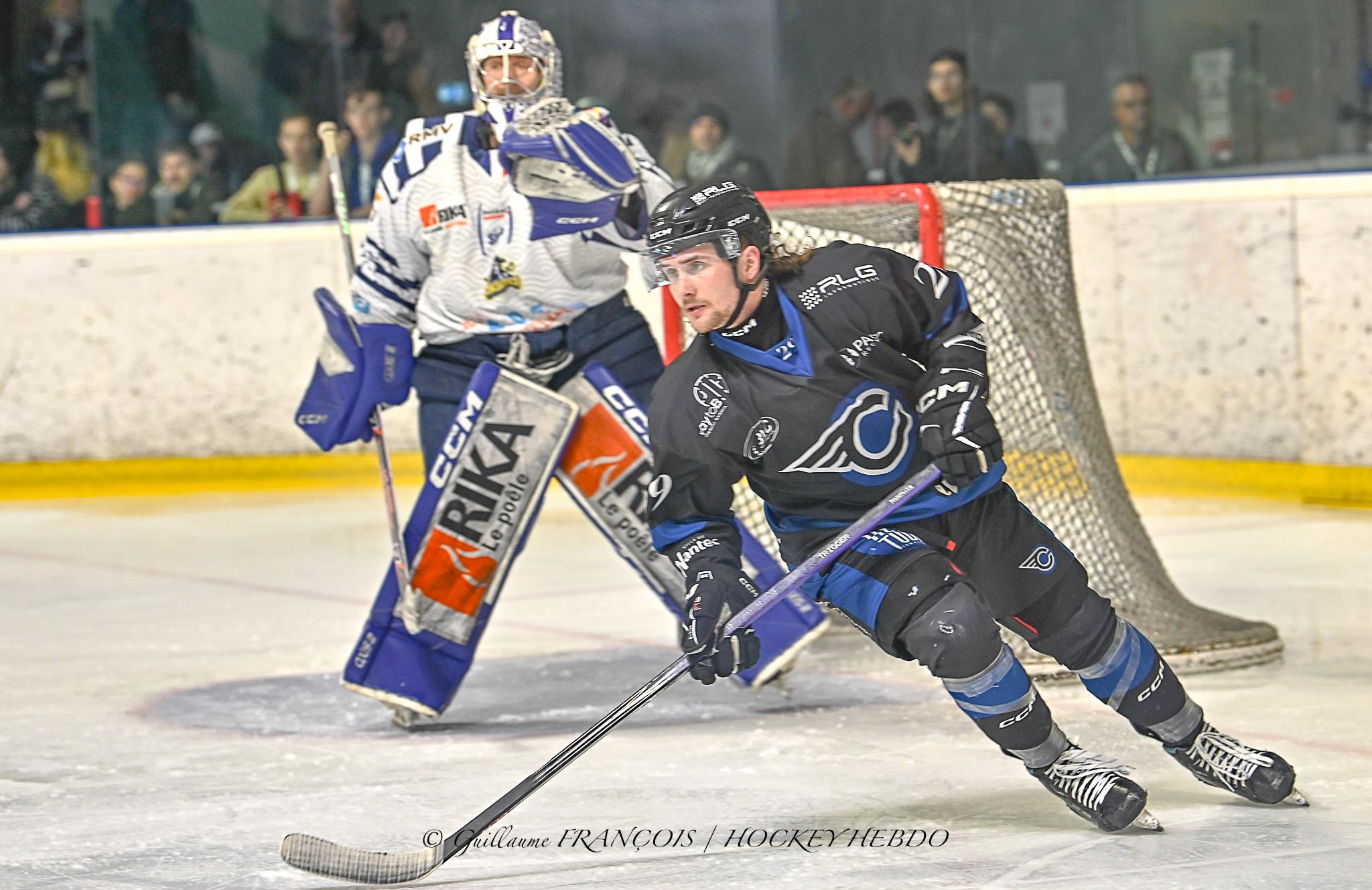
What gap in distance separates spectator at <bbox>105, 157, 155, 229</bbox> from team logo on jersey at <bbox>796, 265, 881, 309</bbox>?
5.82 metres

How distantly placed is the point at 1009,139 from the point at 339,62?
2.70 m

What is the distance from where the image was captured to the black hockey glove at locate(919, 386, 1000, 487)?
120 inches

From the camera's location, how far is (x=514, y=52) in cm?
421

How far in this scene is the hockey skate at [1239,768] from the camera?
128 inches

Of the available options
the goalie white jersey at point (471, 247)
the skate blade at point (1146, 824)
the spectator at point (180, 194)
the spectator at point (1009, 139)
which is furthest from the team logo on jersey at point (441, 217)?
the spectator at point (180, 194)

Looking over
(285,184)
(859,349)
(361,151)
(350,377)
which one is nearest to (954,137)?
(361,151)

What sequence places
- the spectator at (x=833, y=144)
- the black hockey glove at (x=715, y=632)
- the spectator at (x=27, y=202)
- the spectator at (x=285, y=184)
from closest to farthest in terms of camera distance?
the black hockey glove at (x=715, y=632), the spectator at (x=833, y=144), the spectator at (x=285, y=184), the spectator at (x=27, y=202)

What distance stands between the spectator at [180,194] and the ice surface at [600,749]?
2.60m

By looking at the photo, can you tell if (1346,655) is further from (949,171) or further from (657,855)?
(949,171)

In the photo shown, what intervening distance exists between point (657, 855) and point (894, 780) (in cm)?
56

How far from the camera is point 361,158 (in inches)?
333

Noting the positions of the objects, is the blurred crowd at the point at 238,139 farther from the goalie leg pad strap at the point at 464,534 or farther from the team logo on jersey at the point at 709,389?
the team logo on jersey at the point at 709,389

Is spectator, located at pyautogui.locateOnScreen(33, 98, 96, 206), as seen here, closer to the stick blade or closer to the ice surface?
the ice surface

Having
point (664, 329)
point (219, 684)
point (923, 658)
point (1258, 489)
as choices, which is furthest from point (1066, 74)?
point (923, 658)
